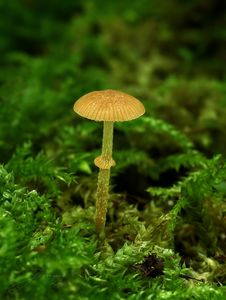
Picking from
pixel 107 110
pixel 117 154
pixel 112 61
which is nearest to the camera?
pixel 107 110

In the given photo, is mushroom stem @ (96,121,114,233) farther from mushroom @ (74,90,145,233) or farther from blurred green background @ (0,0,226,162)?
blurred green background @ (0,0,226,162)

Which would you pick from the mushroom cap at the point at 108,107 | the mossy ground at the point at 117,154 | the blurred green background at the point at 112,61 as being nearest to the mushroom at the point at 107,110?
the mushroom cap at the point at 108,107

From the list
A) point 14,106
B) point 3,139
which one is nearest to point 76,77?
point 14,106

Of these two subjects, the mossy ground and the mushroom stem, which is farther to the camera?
the mushroom stem

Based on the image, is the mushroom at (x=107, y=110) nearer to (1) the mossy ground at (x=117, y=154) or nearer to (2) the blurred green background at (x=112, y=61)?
(1) the mossy ground at (x=117, y=154)

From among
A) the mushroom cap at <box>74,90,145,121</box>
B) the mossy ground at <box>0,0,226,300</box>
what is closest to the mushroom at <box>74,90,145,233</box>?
the mushroom cap at <box>74,90,145,121</box>

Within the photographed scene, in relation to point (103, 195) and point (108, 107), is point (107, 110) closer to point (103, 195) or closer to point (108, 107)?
point (108, 107)

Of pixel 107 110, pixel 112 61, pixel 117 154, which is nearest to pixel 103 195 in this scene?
pixel 107 110
